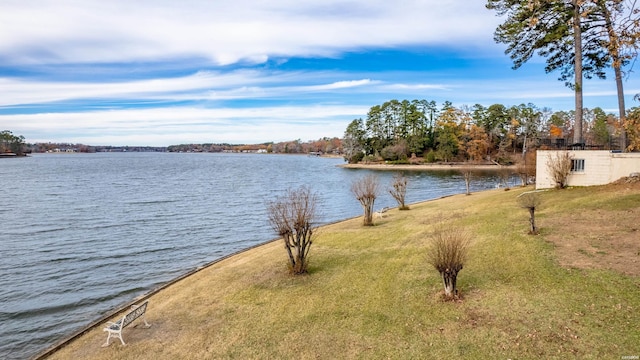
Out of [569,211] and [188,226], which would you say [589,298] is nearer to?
[569,211]

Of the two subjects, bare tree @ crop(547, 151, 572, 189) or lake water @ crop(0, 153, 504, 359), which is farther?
bare tree @ crop(547, 151, 572, 189)

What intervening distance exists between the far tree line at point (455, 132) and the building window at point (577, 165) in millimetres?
64274

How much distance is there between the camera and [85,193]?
155 feet

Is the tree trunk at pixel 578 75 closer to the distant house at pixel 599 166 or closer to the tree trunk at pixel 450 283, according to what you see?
the distant house at pixel 599 166

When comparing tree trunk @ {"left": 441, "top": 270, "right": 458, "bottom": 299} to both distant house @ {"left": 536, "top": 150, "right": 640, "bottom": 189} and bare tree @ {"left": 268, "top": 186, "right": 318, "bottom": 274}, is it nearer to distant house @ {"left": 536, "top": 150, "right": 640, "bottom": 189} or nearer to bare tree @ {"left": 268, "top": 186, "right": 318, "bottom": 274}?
bare tree @ {"left": 268, "top": 186, "right": 318, "bottom": 274}

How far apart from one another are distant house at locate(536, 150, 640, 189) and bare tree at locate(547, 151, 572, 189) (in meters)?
0.41

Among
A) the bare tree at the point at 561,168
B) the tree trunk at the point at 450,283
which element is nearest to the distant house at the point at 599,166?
the bare tree at the point at 561,168

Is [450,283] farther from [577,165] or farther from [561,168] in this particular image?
[577,165]

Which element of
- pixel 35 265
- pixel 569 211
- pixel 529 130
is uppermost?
pixel 529 130

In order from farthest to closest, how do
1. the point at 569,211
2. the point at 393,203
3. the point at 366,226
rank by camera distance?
1. the point at 393,203
2. the point at 366,226
3. the point at 569,211

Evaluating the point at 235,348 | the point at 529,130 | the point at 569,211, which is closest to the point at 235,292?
the point at 235,348

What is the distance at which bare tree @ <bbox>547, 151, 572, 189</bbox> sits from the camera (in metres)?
23.2

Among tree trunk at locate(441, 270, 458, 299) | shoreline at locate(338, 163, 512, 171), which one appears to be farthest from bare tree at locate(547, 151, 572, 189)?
shoreline at locate(338, 163, 512, 171)

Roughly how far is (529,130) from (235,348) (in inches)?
3919
